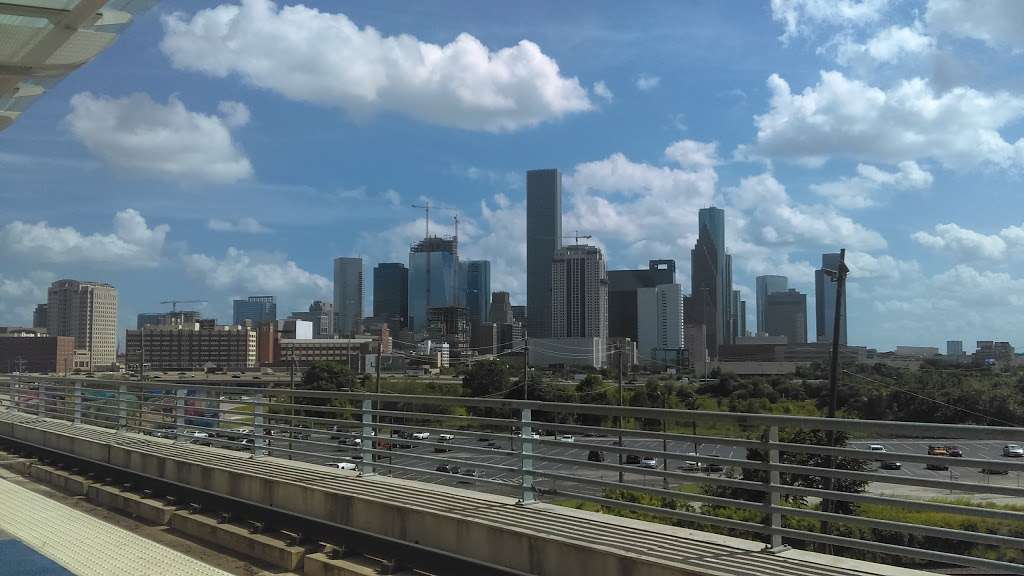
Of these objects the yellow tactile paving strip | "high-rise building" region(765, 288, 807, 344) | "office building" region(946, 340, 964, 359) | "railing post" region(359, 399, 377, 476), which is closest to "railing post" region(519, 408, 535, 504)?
"railing post" region(359, 399, 377, 476)

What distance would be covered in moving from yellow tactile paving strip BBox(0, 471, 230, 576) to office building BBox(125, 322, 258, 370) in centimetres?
16087

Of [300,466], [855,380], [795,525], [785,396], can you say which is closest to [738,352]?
[785,396]

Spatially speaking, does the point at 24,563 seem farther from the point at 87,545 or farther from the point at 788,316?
the point at 788,316

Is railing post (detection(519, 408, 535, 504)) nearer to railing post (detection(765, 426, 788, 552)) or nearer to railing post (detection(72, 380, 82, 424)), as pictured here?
railing post (detection(765, 426, 788, 552))

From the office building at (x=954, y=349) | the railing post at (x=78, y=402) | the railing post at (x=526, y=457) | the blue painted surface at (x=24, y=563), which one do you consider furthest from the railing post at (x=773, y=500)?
the office building at (x=954, y=349)

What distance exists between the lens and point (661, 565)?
589 centimetres

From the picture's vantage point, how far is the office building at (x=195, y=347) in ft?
558

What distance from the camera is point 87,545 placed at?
9320mm

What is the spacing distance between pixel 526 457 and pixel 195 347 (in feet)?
585

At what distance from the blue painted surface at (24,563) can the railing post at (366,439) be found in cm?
351

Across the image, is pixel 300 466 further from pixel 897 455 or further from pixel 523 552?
pixel 897 455

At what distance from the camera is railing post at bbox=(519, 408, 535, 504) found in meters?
8.29

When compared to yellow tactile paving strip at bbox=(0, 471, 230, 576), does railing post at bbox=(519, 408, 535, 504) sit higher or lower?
higher

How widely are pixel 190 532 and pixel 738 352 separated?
5651 inches
